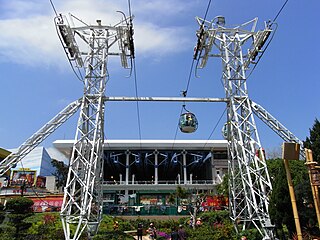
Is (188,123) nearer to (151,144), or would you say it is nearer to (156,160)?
(151,144)

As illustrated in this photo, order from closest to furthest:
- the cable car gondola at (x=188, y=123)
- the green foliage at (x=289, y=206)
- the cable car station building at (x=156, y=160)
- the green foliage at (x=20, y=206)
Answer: the green foliage at (x=289, y=206), the cable car gondola at (x=188, y=123), the green foliage at (x=20, y=206), the cable car station building at (x=156, y=160)

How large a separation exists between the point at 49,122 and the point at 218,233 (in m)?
10.2

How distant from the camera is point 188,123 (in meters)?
14.4

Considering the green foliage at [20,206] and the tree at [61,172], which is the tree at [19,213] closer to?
the green foliage at [20,206]

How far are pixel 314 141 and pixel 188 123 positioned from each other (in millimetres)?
5467

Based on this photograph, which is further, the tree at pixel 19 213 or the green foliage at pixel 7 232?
the tree at pixel 19 213

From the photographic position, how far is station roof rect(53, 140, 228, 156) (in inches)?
1667

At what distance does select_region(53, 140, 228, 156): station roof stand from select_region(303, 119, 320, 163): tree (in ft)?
99.4

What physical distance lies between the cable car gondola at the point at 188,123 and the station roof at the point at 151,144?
28.2m

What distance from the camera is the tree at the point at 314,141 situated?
11863 mm

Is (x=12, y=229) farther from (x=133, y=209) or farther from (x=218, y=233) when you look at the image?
(x=133, y=209)

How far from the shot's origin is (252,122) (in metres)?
14.0

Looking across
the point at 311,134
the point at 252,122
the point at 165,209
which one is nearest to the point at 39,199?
the point at 165,209

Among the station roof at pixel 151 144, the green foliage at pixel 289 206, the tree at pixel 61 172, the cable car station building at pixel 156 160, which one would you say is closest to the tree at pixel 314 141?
the green foliage at pixel 289 206
